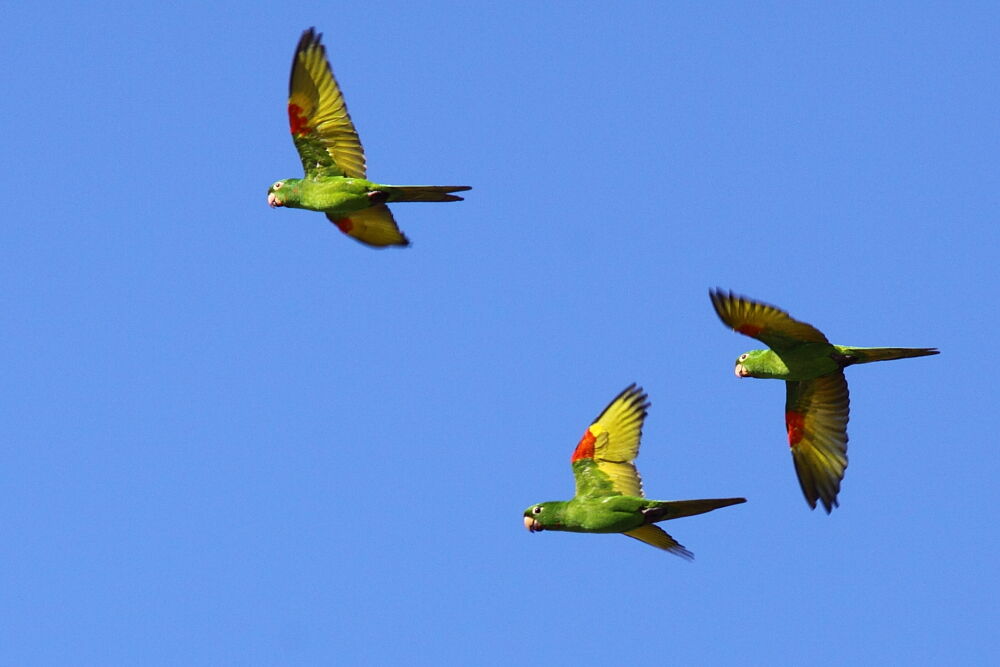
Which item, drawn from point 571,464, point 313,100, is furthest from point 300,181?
point 571,464

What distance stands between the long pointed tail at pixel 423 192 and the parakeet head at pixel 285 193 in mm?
2112

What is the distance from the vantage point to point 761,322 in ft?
77.1

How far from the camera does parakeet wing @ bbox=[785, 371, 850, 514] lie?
1028 inches

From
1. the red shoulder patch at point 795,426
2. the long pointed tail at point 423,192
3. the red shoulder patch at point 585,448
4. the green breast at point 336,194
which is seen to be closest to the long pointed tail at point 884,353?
the red shoulder patch at point 795,426

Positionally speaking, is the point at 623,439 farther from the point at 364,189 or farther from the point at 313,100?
the point at 313,100

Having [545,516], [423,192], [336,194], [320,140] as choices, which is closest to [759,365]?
[545,516]

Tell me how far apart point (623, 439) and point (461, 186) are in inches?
190

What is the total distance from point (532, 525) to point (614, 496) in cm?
133

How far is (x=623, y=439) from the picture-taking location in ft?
81.1

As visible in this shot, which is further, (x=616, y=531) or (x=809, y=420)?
(x=809, y=420)

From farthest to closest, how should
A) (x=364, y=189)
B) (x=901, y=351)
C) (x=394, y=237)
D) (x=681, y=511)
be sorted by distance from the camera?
1. (x=394, y=237)
2. (x=364, y=189)
3. (x=901, y=351)
4. (x=681, y=511)

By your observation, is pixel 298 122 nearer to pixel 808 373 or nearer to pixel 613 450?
pixel 613 450

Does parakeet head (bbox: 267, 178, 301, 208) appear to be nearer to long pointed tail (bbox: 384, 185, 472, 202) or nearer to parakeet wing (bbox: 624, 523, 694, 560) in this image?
long pointed tail (bbox: 384, 185, 472, 202)

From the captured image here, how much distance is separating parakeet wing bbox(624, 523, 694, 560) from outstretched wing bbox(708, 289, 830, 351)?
11.0ft
